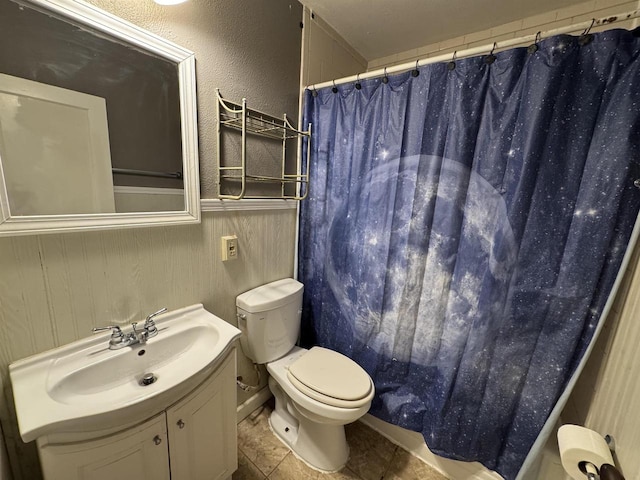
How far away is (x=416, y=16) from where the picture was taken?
1.44 meters

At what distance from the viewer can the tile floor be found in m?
1.31

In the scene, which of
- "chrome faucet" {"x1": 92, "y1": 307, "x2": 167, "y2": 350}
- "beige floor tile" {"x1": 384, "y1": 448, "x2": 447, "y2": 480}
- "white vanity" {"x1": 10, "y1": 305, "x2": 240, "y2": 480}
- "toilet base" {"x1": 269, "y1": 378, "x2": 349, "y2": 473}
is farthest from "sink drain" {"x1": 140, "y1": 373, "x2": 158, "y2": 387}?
"beige floor tile" {"x1": 384, "y1": 448, "x2": 447, "y2": 480}

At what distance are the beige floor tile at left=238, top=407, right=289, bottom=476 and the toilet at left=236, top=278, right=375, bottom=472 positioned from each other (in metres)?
0.04

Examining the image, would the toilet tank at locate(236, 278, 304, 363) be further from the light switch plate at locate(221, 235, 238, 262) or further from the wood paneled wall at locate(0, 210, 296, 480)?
the light switch plate at locate(221, 235, 238, 262)

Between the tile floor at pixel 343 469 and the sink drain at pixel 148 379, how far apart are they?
0.75 m

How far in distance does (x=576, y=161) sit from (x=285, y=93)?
1345 millimetres

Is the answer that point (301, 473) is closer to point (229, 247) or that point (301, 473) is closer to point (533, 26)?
point (229, 247)

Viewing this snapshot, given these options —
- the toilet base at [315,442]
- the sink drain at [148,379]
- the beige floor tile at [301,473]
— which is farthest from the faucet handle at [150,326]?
the beige floor tile at [301,473]

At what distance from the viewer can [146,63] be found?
0.93 metres

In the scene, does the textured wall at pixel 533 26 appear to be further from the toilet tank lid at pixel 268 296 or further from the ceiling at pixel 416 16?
the toilet tank lid at pixel 268 296

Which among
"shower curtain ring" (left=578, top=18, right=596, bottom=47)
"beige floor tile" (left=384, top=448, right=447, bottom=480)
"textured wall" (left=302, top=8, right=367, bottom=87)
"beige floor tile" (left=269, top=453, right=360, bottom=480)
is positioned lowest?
"beige floor tile" (left=384, top=448, right=447, bottom=480)

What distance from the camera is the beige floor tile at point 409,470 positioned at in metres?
1.33

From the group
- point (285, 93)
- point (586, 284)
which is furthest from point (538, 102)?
point (285, 93)

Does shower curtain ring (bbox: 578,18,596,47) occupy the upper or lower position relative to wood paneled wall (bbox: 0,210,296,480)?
upper
